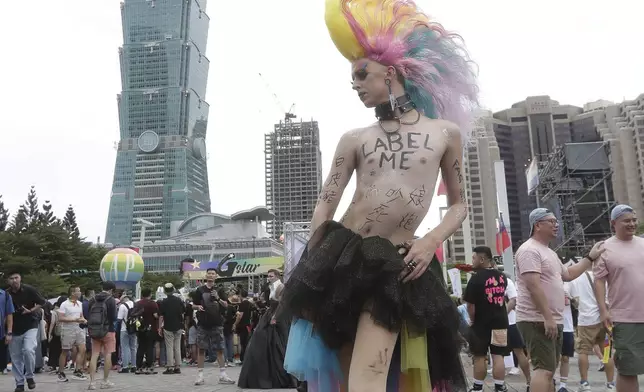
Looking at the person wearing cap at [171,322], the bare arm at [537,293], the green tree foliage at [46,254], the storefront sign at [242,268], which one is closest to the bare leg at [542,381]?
the bare arm at [537,293]

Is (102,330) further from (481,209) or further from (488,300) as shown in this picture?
(481,209)

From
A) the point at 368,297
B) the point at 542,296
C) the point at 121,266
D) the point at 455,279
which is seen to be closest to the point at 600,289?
the point at 542,296

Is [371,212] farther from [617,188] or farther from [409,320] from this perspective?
[617,188]

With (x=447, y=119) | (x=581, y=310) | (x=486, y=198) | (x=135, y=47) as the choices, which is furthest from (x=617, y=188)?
(x=135, y=47)

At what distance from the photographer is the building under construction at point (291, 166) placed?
6599 inches

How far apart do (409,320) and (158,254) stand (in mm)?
119027

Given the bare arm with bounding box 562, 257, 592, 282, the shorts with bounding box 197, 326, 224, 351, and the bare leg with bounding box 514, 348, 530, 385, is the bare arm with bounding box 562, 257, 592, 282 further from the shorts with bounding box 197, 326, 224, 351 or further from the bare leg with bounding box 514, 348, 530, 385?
the shorts with bounding box 197, 326, 224, 351

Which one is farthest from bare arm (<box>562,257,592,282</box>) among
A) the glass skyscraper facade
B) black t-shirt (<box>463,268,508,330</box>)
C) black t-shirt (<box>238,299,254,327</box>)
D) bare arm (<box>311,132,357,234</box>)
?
the glass skyscraper facade

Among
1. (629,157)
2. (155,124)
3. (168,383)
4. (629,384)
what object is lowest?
(168,383)

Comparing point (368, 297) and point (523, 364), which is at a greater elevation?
point (368, 297)

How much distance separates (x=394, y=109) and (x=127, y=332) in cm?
1163

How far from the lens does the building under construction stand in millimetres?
167625

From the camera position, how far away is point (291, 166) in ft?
554

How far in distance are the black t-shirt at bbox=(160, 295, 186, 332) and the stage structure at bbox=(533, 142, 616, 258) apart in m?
28.1
